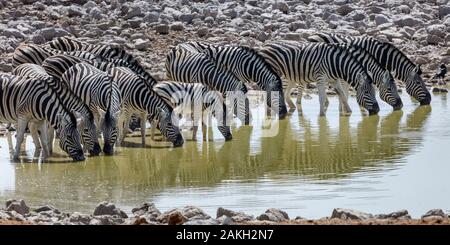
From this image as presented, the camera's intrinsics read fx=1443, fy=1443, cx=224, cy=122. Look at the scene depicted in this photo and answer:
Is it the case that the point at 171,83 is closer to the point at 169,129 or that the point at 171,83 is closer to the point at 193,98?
the point at 193,98

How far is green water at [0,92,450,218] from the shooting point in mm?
14234

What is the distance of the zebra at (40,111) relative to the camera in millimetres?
17312

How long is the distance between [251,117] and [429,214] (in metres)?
8.85

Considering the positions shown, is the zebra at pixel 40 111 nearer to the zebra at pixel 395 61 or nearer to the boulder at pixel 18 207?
the boulder at pixel 18 207

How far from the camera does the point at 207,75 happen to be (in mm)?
21344

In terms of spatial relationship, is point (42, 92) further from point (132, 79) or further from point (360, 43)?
point (360, 43)

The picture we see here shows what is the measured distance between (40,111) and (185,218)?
631 cm

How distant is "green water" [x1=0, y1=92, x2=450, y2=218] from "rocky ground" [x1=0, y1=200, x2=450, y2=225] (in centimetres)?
122

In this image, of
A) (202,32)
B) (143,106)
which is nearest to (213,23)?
(202,32)

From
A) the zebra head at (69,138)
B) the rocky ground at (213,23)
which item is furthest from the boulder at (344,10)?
the zebra head at (69,138)

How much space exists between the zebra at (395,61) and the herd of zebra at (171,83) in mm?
16

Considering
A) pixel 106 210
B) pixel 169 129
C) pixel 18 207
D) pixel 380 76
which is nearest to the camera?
pixel 106 210

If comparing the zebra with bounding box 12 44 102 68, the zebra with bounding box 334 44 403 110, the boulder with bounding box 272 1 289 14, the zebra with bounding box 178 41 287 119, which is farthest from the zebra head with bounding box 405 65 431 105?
the boulder with bounding box 272 1 289 14

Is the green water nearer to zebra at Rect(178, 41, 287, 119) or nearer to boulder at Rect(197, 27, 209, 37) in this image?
zebra at Rect(178, 41, 287, 119)
